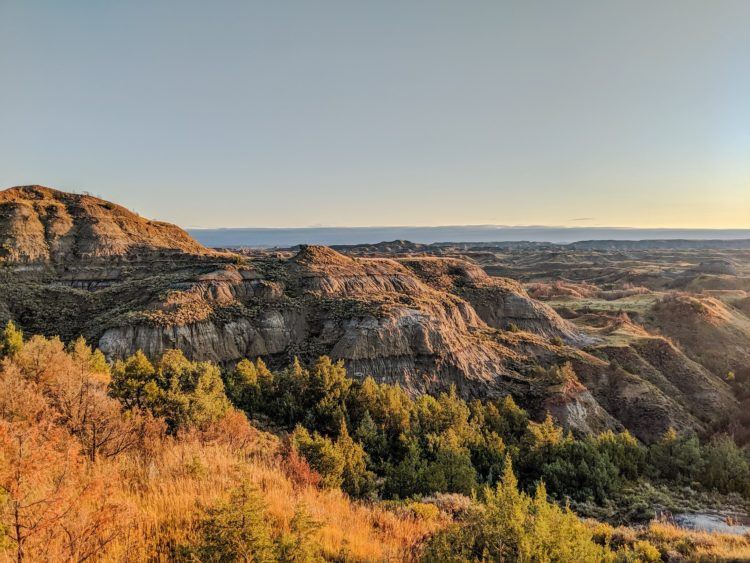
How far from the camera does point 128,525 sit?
509 cm

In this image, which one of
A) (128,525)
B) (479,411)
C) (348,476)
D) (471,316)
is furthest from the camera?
(471,316)

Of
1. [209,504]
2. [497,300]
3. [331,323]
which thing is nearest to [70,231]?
[331,323]

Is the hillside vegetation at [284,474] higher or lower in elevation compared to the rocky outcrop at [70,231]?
lower

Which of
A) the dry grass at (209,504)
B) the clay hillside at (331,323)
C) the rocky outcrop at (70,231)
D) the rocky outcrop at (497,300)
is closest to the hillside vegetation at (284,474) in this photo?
the dry grass at (209,504)

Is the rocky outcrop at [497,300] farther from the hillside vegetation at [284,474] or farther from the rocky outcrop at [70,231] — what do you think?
the rocky outcrop at [70,231]

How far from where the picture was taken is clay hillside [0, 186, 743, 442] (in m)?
31.4

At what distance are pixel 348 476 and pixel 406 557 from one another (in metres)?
7.37

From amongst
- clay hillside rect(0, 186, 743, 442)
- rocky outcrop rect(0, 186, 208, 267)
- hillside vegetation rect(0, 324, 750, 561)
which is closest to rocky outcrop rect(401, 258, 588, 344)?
clay hillside rect(0, 186, 743, 442)

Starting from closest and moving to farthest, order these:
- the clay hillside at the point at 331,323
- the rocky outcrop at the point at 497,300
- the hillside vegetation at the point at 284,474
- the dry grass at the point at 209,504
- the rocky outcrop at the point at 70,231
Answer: the hillside vegetation at the point at 284,474
the dry grass at the point at 209,504
the clay hillside at the point at 331,323
the rocky outcrop at the point at 70,231
the rocky outcrop at the point at 497,300

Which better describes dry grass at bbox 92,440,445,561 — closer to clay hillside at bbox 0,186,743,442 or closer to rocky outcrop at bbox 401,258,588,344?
clay hillside at bbox 0,186,743,442

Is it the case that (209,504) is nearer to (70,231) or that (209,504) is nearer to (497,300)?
(497,300)

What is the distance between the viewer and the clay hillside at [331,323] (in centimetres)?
3139

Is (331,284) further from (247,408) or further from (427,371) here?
(247,408)

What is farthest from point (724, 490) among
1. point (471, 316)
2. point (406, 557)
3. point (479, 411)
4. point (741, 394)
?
point (471, 316)
